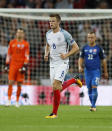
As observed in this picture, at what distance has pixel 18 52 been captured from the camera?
46.5 ft

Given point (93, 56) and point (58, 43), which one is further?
point (93, 56)

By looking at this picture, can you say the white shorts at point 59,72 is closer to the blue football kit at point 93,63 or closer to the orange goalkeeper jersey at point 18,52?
the blue football kit at point 93,63

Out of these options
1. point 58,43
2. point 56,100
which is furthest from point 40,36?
point 56,100

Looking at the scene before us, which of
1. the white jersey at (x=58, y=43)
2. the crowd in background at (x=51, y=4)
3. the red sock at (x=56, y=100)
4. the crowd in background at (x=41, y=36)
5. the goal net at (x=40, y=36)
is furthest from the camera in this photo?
the crowd in background at (x=51, y=4)

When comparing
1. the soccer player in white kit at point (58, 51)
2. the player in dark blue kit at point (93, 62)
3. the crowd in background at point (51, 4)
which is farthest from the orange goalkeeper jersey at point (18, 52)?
the crowd in background at point (51, 4)

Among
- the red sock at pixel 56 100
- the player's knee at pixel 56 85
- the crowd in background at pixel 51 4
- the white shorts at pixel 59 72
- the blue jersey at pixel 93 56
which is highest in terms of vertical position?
the crowd in background at pixel 51 4

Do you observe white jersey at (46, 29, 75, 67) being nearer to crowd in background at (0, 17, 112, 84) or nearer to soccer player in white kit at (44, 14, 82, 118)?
soccer player in white kit at (44, 14, 82, 118)

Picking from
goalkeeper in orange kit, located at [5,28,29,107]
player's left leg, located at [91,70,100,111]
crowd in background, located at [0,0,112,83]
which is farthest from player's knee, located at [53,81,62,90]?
crowd in background, located at [0,0,112,83]

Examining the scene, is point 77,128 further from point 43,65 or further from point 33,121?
point 43,65

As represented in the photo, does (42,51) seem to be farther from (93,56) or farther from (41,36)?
(93,56)

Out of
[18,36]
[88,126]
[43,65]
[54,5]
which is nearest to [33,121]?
[88,126]

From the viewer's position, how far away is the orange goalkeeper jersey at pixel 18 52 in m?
14.1

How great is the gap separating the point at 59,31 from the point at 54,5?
1034cm

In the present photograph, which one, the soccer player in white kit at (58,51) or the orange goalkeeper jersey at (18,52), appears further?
the orange goalkeeper jersey at (18,52)
